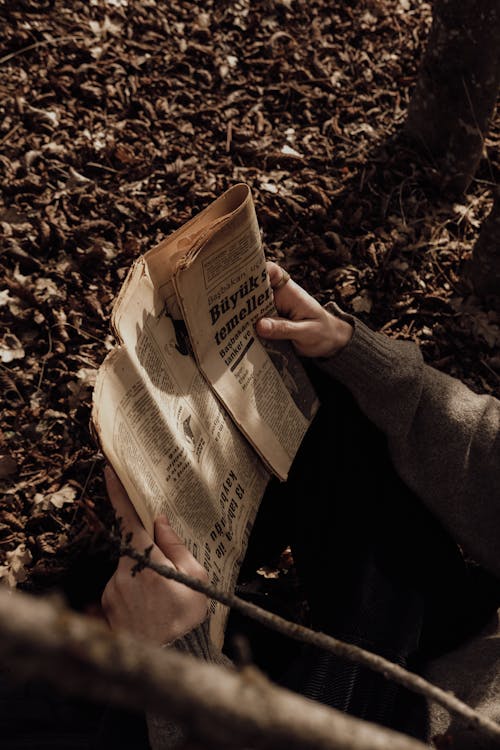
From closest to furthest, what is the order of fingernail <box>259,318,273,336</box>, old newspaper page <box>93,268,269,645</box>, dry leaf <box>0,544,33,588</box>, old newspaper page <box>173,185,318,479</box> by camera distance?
old newspaper page <box>93,268,269,645</box> < old newspaper page <box>173,185,318,479</box> < fingernail <box>259,318,273,336</box> < dry leaf <box>0,544,33,588</box>

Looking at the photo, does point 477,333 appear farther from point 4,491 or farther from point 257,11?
point 257,11

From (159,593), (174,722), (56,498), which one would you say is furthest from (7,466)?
(174,722)

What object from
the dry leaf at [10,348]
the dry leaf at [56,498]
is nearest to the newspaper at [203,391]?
the dry leaf at [56,498]

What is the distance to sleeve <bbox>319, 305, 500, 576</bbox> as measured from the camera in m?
2.04

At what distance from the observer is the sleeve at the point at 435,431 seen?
2045 millimetres

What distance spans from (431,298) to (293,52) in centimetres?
214

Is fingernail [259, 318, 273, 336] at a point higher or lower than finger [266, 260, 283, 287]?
lower

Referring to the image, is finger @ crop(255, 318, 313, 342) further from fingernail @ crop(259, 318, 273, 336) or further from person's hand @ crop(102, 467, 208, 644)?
person's hand @ crop(102, 467, 208, 644)

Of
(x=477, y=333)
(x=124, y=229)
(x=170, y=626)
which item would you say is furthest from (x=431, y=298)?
(x=170, y=626)

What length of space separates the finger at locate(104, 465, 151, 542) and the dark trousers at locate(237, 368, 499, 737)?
2.38 ft

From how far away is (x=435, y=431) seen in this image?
82.0 inches

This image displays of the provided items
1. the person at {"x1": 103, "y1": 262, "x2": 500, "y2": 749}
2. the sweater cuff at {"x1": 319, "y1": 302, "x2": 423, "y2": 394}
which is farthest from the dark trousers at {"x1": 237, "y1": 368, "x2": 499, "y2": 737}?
the sweater cuff at {"x1": 319, "y1": 302, "x2": 423, "y2": 394}

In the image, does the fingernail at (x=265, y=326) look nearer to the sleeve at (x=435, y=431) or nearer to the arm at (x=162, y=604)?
the sleeve at (x=435, y=431)

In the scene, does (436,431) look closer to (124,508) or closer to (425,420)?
(425,420)
